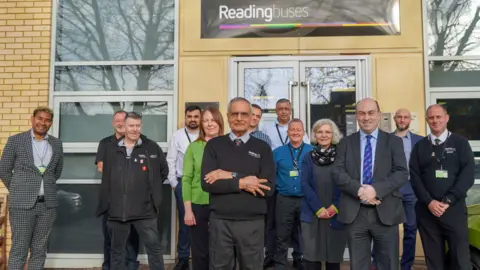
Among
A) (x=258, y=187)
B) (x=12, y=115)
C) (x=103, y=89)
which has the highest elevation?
(x=103, y=89)

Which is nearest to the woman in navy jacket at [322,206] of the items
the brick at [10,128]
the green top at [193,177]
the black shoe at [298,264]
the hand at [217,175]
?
the black shoe at [298,264]

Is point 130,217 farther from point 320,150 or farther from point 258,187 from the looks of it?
point 320,150

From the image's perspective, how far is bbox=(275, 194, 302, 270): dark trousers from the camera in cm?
463

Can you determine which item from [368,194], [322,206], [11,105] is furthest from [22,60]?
[368,194]

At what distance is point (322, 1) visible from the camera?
5.82 meters

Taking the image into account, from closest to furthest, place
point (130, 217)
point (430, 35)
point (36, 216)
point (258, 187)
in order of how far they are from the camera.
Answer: point (258, 187) → point (130, 217) → point (36, 216) → point (430, 35)

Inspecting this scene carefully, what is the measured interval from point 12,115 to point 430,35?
253 inches

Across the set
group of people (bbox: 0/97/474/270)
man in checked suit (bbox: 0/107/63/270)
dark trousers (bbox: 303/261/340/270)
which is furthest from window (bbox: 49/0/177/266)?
dark trousers (bbox: 303/261/340/270)

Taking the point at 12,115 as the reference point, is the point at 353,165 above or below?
below

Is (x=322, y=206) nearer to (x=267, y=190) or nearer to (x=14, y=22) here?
(x=267, y=190)

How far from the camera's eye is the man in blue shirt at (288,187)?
4.60 meters

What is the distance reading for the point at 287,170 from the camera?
462cm

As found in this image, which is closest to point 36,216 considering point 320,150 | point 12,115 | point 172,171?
point 172,171

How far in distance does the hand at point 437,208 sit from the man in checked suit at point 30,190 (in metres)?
4.22
